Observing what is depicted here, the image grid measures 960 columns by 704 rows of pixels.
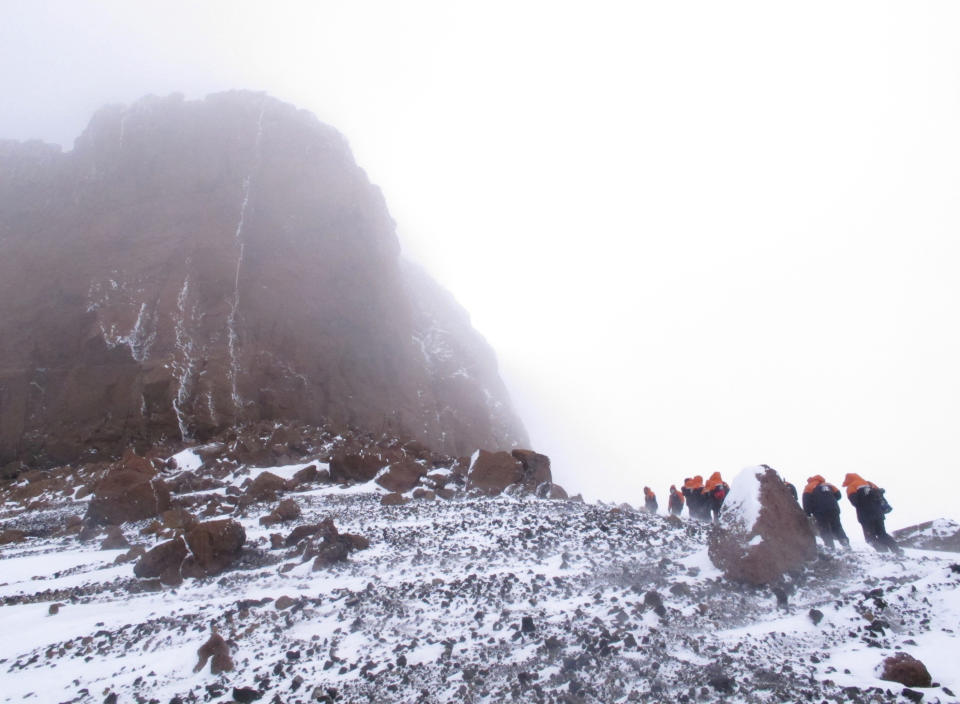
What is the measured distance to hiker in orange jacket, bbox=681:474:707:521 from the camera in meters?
18.0

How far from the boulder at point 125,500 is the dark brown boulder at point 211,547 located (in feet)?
21.4

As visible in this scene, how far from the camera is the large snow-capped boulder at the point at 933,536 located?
11432 millimetres

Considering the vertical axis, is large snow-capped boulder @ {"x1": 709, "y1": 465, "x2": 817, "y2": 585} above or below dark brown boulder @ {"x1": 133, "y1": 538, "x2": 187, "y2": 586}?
above

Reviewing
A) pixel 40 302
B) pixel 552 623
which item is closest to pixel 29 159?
pixel 40 302

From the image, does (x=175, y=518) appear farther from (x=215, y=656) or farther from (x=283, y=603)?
(x=215, y=656)

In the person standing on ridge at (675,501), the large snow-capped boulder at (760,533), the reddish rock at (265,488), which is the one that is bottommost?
the person standing on ridge at (675,501)

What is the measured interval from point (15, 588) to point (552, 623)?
1126cm

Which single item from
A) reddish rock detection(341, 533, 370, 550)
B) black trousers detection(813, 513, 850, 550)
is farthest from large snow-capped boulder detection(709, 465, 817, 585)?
reddish rock detection(341, 533, 370, 550)

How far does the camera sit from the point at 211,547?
443 inches

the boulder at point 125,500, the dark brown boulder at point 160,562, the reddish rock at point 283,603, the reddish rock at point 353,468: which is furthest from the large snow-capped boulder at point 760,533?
the boulder at point 125,500

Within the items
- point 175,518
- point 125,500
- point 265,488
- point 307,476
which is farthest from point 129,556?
point 307,476

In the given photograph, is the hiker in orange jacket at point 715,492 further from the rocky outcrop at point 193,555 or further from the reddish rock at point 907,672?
the rocky outcrop at point 193,555

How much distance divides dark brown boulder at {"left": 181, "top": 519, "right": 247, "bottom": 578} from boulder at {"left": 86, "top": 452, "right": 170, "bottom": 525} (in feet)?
21.4

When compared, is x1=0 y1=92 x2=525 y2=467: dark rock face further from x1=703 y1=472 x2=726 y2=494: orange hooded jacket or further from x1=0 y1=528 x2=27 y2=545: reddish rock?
x1=703 y1=472 x2=726 y2=494: orange hooded jacket
